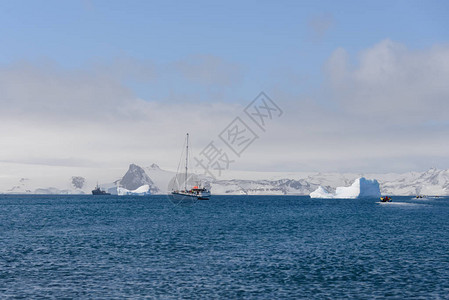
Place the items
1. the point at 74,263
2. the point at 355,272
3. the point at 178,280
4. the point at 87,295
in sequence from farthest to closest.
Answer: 1. the point at 74,263
2. the point at 355,272
3. the point at 178,280
4. the point at 87,295

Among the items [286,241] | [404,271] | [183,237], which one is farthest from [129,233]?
[404,271]

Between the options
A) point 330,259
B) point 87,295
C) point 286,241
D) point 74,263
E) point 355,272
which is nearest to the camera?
point 87,295

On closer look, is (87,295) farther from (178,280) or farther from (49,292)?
(178,280)

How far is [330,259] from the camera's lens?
47.6 meters

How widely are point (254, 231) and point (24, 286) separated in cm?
4807

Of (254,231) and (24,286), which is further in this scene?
(254,231)

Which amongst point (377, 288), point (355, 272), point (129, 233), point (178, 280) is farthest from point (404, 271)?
point (129, 233)

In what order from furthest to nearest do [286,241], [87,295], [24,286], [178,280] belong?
[286,241] < [178,280] < [24,286] < [87,295]

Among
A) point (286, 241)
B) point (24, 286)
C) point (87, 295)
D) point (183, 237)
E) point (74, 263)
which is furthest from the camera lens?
point (183, 237)

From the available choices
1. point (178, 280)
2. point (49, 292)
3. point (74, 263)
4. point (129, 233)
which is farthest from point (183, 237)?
point (49, 292)

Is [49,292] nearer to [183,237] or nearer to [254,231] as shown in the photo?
[183,237]

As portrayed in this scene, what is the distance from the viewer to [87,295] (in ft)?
103

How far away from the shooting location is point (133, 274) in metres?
38.7

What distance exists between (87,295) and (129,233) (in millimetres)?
42789
